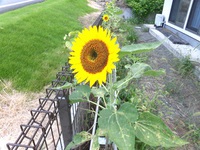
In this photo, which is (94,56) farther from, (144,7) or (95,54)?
(144,7)

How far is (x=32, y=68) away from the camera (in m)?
3.17

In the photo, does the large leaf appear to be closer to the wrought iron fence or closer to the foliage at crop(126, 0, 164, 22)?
the wrought iron fence

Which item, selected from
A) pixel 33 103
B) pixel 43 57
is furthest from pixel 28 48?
pixel 33 103

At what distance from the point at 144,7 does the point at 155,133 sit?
39.2ft

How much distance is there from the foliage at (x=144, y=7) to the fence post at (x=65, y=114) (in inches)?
442

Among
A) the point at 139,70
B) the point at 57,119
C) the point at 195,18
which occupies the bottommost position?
the point at 195,18

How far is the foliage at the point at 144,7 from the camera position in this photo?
11391mm

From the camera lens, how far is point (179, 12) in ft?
23.1

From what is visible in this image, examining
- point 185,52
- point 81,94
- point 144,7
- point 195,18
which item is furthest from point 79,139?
point 144,7

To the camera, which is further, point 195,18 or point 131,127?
point 195,18

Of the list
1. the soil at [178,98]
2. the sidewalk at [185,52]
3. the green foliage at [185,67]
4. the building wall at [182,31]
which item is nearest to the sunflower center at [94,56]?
the soil at [178,98]

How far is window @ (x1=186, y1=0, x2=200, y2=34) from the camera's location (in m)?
5.86

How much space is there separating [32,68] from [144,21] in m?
9.99

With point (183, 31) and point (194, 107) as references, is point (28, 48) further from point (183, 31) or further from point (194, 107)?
point (183, 31)
